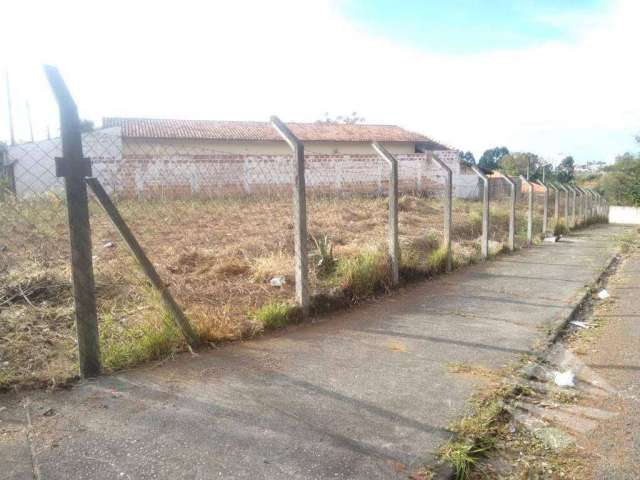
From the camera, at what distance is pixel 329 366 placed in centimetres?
354

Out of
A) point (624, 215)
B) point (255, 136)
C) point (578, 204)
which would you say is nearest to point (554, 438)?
point (578, 204)

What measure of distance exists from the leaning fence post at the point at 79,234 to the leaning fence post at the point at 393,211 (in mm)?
3456

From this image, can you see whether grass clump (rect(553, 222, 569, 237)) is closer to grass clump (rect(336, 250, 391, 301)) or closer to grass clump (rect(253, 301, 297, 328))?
grass clump (rect(336, 250, 391, 301))

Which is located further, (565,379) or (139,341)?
(139,341)

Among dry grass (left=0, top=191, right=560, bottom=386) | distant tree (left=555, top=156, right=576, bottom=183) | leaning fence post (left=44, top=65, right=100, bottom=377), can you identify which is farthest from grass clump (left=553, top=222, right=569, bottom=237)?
distant tree (left=555, top=156, right=576, bottom=183)

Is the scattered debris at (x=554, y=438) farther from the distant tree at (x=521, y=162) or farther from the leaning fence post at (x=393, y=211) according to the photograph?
the distant tree at (x=521, y=162)

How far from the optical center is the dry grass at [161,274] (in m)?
3.62

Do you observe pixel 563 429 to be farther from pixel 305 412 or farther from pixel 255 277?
pixel 255 277

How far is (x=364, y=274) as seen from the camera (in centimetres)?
561

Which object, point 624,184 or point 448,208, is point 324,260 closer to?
point 448,208

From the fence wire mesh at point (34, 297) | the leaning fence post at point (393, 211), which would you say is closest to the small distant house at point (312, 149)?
the leaning fence post at point (393, 211)

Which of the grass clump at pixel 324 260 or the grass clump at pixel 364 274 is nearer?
the grass clump at pixel 364 274

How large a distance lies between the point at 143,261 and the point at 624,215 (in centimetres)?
2872

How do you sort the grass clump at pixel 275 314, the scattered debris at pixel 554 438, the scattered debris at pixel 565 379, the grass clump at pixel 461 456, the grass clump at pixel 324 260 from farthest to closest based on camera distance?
the grass clump at pixel 324 260
the grass clump at pixel 275 314
the scattered debris at pixel 565 379
the scattered debris at pixel 554 438
the grass clump at pixel 461 456
